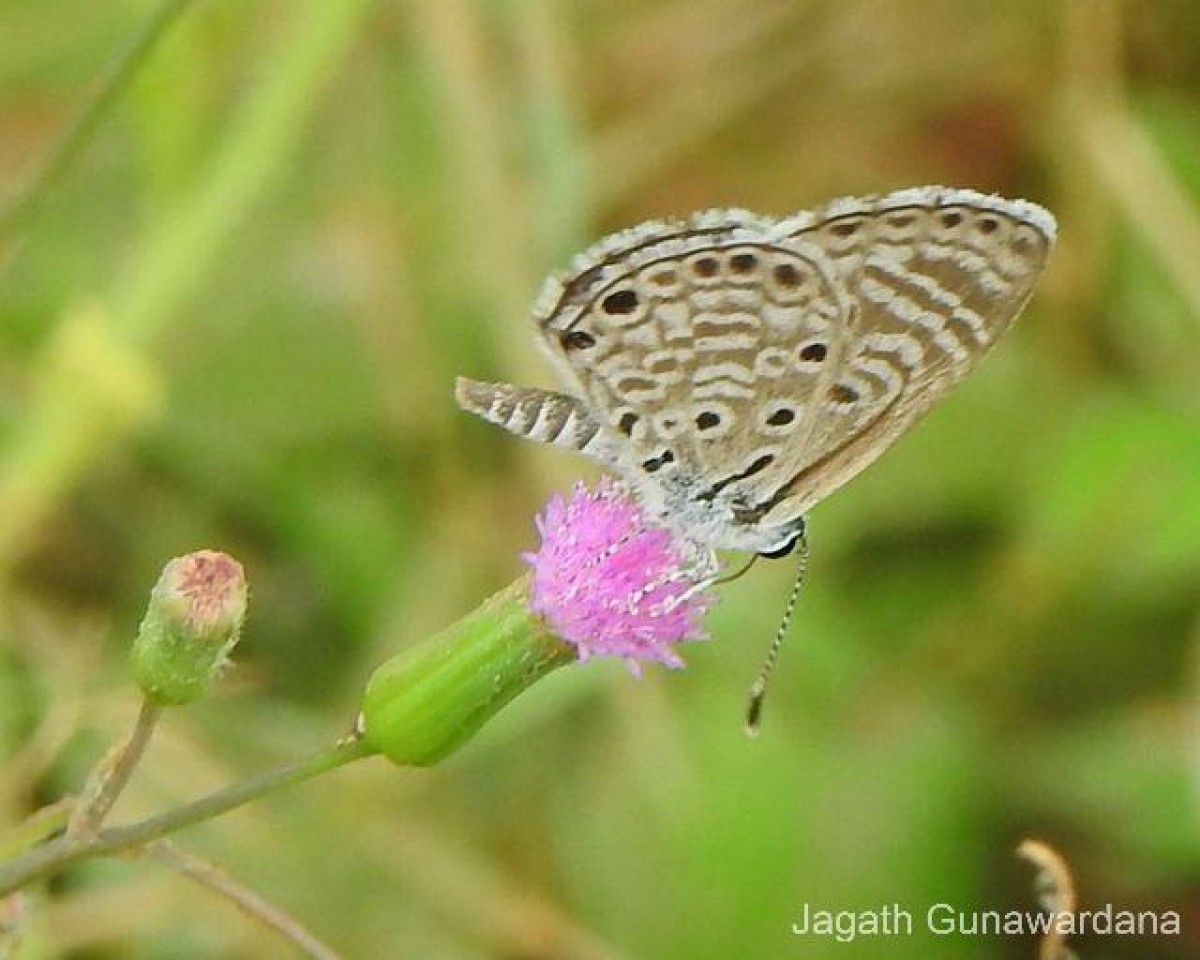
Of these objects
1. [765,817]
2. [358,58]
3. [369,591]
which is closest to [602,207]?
[358,58]

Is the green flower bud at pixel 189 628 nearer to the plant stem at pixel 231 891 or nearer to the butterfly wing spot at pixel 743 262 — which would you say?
the plant stem at pixel 231 891

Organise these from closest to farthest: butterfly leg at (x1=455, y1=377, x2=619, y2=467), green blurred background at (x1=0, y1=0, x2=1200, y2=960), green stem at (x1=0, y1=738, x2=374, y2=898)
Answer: green stem at (x1=0, y1=738, x2=374, y2=898) < butterfly leg at (x1=455, y1=377, x2=619, y2=467) < green blurred background at (x1=0, y1=0, x2=1200, y2=960)

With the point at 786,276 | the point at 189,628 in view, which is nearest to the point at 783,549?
the point at 786,276

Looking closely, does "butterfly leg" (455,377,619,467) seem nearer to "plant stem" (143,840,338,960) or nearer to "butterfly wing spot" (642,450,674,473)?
"butterfly wing spot" (642,450,674,473)

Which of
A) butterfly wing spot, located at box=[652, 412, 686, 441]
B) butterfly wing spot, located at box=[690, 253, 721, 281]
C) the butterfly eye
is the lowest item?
the butterfly eye

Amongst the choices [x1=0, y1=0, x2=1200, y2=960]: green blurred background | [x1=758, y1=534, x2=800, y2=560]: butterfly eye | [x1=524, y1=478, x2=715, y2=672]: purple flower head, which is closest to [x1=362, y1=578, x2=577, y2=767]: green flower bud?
[x1=524, y1=478, x2=715, y2=672]: purple flower head
